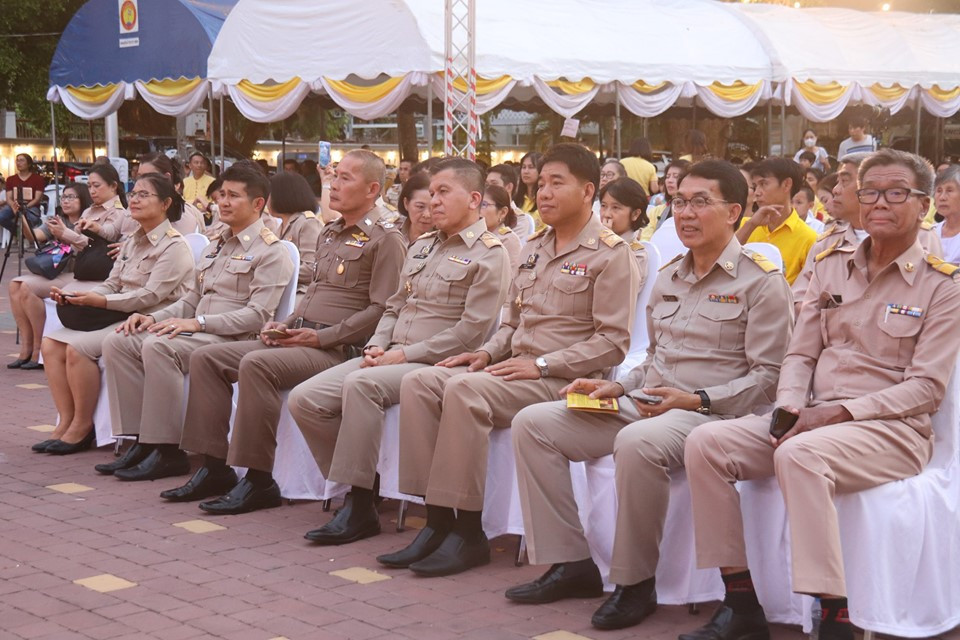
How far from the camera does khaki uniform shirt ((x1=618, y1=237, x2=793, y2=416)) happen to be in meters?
4.21

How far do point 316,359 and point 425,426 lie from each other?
3.43ft

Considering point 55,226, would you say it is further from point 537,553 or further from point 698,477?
point 698,477

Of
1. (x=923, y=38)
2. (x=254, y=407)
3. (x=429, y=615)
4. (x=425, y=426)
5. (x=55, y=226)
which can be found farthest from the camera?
(x=923, y=38)

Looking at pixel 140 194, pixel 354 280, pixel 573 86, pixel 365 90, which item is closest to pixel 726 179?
pixel 354 280

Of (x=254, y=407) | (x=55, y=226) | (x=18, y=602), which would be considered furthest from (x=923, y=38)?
(x=18, y=602)

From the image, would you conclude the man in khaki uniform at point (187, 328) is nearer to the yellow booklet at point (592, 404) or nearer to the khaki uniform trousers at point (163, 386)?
the khaki uniform trousers at point (163, 386)

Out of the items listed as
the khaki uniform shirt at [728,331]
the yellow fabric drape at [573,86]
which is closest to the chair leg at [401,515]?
the khaki uniform shirt at [728,331]

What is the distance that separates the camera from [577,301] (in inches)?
190

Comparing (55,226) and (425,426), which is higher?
(55,226)

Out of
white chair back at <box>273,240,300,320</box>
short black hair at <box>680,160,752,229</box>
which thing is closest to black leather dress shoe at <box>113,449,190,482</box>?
white chair back at <box>273,240,300,320</box>

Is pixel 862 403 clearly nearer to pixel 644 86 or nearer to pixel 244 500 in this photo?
pixel 244 500

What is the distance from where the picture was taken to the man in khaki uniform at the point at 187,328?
620 cm

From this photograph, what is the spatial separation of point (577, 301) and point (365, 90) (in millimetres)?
9153

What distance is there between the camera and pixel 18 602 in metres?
4.38
